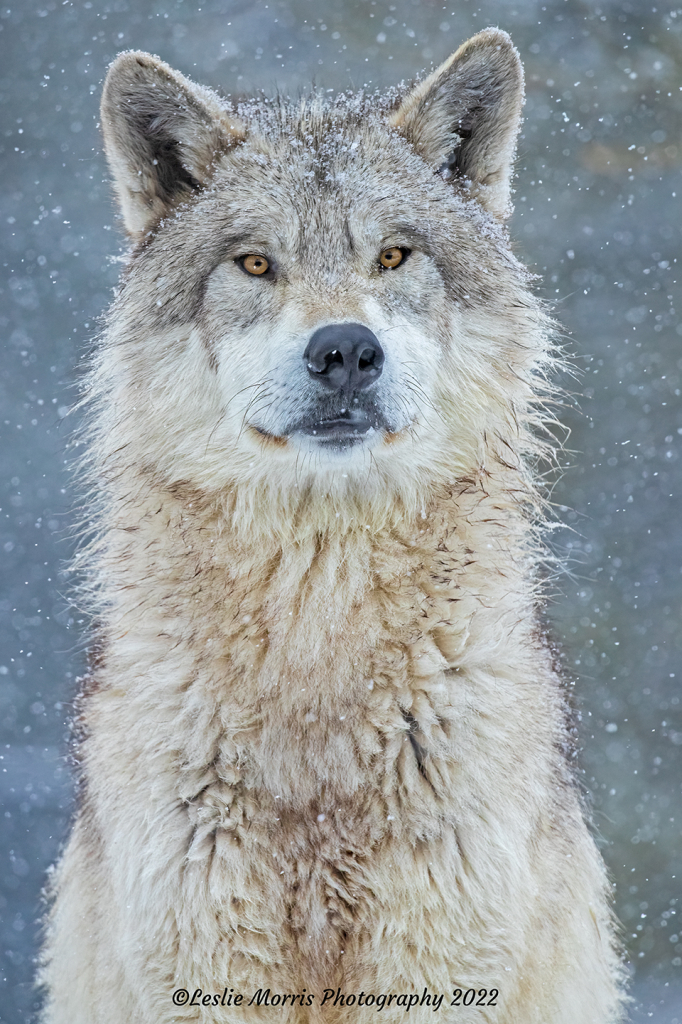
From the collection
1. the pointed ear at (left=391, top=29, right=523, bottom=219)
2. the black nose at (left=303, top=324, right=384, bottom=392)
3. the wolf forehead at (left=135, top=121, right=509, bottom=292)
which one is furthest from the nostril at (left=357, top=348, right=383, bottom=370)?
the pointed ear at (left=391, top=29, right=523, bottom=219)

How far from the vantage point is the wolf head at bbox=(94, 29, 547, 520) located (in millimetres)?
2838

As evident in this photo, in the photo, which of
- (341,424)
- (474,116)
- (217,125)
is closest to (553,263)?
(474,116)

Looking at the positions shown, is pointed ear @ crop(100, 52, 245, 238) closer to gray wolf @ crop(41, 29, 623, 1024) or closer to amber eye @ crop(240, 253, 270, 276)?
gray wolf @ crop(41, 29, 623, 1024)

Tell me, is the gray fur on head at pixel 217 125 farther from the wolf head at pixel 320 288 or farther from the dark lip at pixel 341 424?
the dark lip at pixel 341 424

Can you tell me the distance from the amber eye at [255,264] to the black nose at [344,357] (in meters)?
0.42

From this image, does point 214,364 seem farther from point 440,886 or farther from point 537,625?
point 440,886

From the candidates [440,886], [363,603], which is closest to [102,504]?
[363,603]

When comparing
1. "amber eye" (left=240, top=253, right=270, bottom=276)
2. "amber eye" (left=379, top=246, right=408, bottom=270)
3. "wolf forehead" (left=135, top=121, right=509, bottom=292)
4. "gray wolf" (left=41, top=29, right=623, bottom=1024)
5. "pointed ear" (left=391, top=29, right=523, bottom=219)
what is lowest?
"gray wolf" (left=41, top=29, right=623, bottom=1024)

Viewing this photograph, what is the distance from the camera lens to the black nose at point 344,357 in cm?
265

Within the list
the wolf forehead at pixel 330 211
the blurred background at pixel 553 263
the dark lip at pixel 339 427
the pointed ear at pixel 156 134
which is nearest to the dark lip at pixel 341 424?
the dark lip at pixel 339 427

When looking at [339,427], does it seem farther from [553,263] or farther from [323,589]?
[553,263]

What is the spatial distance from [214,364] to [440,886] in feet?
5.69

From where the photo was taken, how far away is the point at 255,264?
300cm

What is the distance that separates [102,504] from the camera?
3416mm
